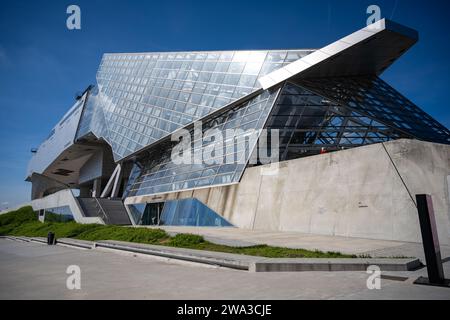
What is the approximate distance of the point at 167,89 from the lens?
1330 inches

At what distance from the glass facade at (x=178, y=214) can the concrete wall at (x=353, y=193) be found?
202 centimetres

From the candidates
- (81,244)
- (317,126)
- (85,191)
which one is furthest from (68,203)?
(85,191)

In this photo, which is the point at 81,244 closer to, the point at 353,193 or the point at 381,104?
the point at 353,193

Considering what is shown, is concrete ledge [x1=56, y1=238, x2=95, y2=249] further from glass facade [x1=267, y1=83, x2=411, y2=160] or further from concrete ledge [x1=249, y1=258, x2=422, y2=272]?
glass facade [x1=267, y1=83, x2=411, y2=160]

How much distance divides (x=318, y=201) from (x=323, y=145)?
679 centimetres

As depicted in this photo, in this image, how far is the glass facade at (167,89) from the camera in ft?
87.7

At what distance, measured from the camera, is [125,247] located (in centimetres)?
1291

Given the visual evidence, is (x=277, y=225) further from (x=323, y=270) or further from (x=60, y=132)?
(x=60, y=132)

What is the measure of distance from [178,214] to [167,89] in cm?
1523

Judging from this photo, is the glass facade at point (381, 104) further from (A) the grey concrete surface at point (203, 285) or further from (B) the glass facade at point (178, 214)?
(A) the grey concrete surface at point (203, 285)

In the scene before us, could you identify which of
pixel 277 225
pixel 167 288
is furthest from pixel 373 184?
pixel 167 288

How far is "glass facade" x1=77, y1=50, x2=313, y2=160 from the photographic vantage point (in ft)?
87.7

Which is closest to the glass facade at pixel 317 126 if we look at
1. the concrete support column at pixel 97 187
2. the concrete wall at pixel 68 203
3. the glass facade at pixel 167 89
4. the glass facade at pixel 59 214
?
the glass facade at pixel 167 89

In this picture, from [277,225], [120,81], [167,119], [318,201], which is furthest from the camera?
[120,81]
